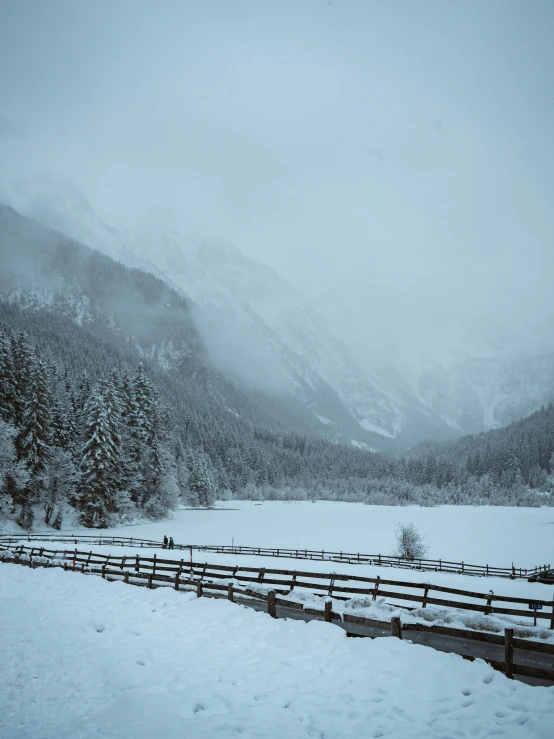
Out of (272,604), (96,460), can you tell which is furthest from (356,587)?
(96,460)

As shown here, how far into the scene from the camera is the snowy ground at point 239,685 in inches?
328

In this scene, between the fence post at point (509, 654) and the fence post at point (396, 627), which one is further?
the fence post at point (396, 627)

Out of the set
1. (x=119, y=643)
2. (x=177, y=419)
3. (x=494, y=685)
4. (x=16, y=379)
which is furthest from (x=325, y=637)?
(x=177, y=419)

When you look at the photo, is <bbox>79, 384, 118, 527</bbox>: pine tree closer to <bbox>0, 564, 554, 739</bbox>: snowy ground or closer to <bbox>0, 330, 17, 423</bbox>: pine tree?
<bbox>0, 330, 17, 423</bbox>: pine tree

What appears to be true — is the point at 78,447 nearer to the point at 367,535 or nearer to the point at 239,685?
the point at 367,535

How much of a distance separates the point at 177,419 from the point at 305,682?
475ft

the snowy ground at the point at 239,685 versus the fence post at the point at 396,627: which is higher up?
the fence post at the point at 396,627

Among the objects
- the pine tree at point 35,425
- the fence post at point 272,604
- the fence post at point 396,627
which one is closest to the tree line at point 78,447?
the pine tree at point 35,425

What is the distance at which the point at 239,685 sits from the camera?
33.8ft

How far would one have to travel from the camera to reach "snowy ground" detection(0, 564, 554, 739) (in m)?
8.34

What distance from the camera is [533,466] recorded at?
176 meters

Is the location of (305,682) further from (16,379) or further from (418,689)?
(16,379)

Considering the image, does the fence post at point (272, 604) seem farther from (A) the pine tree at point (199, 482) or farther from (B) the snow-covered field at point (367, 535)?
(A) the pine tree at point (199, 482)

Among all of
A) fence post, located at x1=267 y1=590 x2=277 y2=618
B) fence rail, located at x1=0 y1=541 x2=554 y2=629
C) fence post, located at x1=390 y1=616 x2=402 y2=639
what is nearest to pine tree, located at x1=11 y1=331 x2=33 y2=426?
fence rail, located at x1=0 y1=541 x2=554 y2=629
